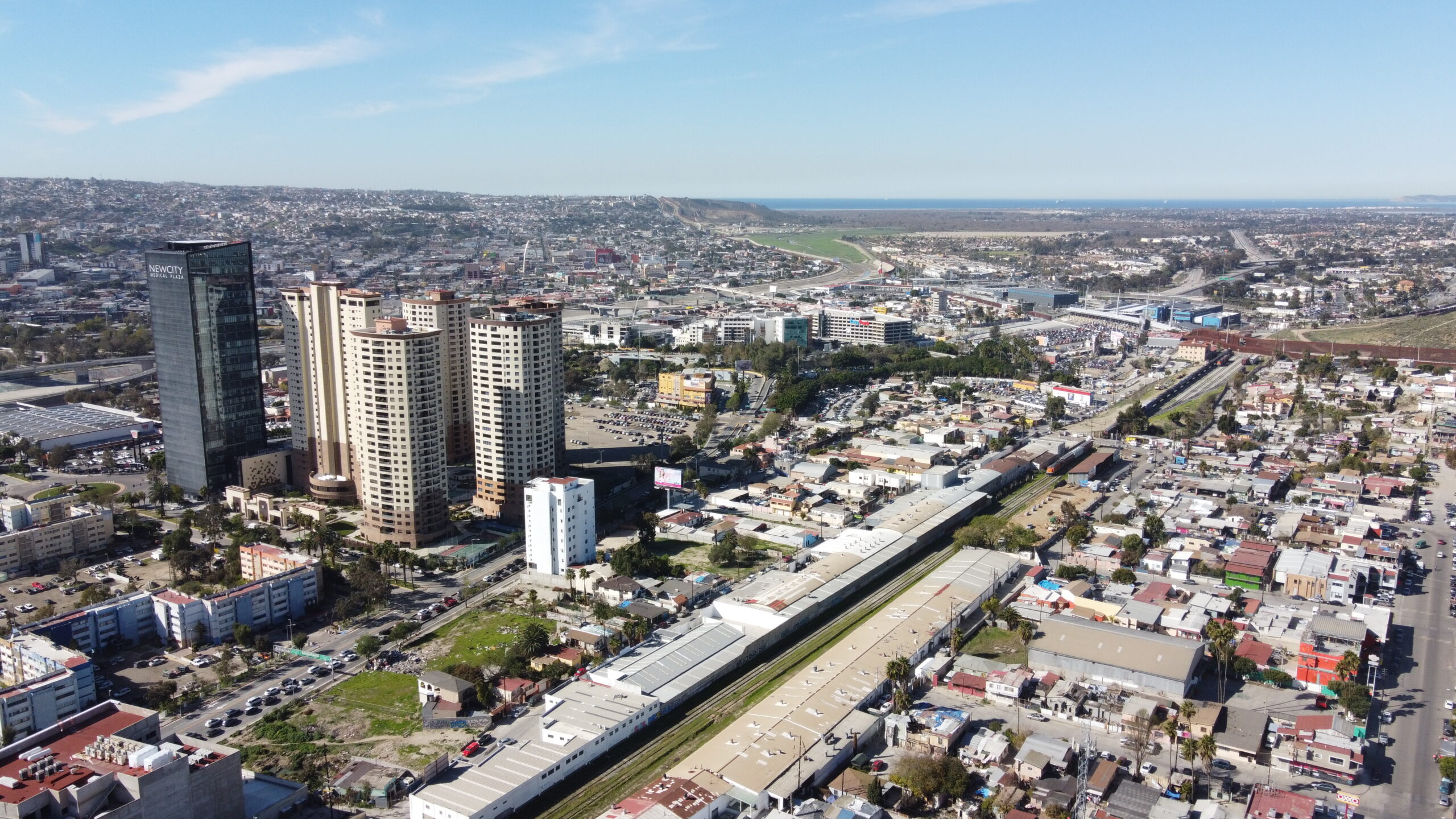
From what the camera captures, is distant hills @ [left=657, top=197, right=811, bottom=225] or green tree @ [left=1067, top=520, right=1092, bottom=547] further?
distant hills @ [left=657, top=197, right=811, bottom=225]

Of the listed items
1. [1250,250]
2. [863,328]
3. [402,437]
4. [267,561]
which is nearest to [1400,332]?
[863,328]

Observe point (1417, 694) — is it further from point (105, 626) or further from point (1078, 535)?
point (105, 626)

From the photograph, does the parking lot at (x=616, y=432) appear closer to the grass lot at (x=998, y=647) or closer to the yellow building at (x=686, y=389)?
the yellow building at (x=686, y=389)

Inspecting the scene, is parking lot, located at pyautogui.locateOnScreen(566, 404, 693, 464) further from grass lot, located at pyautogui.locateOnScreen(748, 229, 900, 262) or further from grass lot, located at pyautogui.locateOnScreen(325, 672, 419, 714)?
grass lot, located at pyautogui.locateOnScreen(748, 229, 900, 262)

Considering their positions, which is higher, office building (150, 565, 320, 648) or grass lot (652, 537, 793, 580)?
office building (150, 565, 320, 648)

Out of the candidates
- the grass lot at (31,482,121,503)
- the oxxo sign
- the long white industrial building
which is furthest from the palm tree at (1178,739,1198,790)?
the grass lot at (31,482,121,503)

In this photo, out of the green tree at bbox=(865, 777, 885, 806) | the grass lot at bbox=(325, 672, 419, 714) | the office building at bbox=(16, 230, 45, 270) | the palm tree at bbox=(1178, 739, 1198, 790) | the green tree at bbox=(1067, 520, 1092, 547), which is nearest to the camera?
the green tree at bbox=(865, 777, 885, 806)

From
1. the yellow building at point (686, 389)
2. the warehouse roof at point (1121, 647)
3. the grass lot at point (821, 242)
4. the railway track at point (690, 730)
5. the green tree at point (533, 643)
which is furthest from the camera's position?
the grass lot at point (821, 242)

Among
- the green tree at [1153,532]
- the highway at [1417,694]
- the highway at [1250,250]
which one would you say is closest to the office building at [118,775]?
the highway at [1417,694]

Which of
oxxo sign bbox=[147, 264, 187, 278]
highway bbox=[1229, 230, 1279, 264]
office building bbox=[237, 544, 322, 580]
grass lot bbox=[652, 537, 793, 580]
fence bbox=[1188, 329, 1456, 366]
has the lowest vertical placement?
grass lot bbox=[652, 537, 793, 580]
